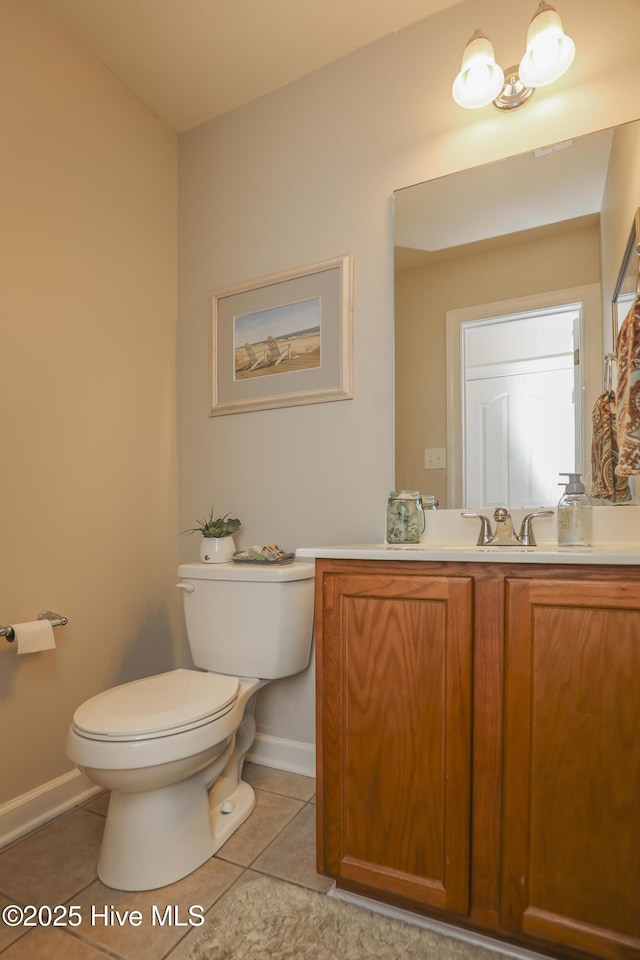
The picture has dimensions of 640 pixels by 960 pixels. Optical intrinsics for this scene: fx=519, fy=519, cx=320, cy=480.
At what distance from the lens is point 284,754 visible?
190 cm

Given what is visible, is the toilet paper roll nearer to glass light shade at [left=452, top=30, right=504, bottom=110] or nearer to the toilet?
the toilet

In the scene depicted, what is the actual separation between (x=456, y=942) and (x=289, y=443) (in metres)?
1.46

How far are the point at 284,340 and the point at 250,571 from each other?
2.90 ft

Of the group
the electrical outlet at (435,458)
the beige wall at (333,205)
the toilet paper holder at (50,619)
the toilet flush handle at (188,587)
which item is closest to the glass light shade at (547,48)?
the beige wall at (333,205)

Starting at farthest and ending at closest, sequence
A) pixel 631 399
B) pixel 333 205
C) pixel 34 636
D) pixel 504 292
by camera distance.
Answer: pixel 333 205 < pixel 504 292 < pixel 34 636 < pixel 631 399

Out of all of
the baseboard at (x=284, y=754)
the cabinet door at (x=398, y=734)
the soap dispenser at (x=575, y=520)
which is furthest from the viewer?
the baseboard at (x=284, y=754)

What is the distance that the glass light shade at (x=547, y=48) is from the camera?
4.62 feet

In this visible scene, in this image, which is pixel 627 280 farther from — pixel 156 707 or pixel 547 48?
pixel 156 707

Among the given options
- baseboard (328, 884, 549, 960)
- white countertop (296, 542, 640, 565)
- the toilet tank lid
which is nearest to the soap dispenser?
white countertop (296, 542, 640, 565)

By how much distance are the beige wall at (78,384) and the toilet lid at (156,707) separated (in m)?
0.39

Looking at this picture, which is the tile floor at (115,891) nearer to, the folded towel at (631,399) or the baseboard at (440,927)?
the baseboard at (440,927)

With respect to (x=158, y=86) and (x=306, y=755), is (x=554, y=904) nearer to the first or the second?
(x=306, y=755)

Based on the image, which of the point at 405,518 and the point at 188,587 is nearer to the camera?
the point at 405,518

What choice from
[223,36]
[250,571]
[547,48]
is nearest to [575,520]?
[250,571]
